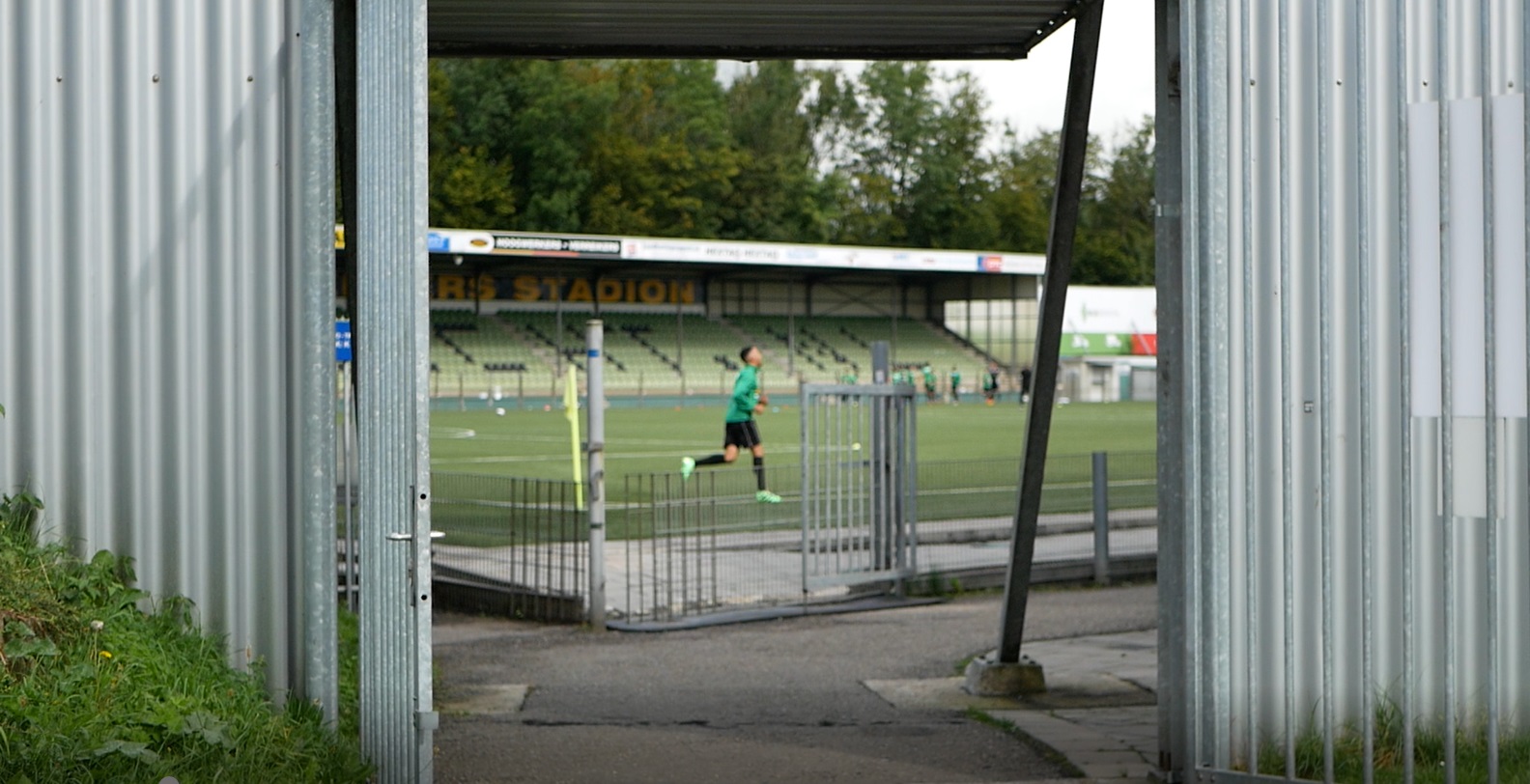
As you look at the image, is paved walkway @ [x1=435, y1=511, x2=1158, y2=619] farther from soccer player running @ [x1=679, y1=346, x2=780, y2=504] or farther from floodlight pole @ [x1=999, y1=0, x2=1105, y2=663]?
soccer player running @ [x1=679, y1=346, x2=780, y2=504]

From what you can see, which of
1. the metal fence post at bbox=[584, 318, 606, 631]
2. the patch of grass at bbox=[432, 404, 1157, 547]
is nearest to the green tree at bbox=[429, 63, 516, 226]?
the patch of grass at bbox=[432, 404, 1157, 547]

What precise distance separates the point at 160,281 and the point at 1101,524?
9853 mm

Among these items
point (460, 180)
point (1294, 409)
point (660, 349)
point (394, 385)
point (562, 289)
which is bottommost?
point (1294, 409)

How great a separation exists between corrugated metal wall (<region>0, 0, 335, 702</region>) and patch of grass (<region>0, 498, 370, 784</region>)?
0.45 feet

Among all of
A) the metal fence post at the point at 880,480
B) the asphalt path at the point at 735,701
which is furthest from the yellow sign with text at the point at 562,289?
the asphalt path at the point at 735,701

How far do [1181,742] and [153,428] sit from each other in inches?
146

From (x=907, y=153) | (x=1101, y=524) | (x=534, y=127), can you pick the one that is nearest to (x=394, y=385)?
(x=1101, y=524)

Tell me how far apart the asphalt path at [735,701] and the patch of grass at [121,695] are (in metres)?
1.33

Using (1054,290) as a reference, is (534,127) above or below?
above

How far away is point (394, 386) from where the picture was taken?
4.92m

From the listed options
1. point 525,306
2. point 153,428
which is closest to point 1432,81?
point 153,428

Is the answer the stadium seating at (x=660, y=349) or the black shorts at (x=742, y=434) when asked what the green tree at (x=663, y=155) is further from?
the black shorts at (x=742, y=434)

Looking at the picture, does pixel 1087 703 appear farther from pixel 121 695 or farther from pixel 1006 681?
pixel 121 695

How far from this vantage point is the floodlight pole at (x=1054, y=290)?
755 centimetres
